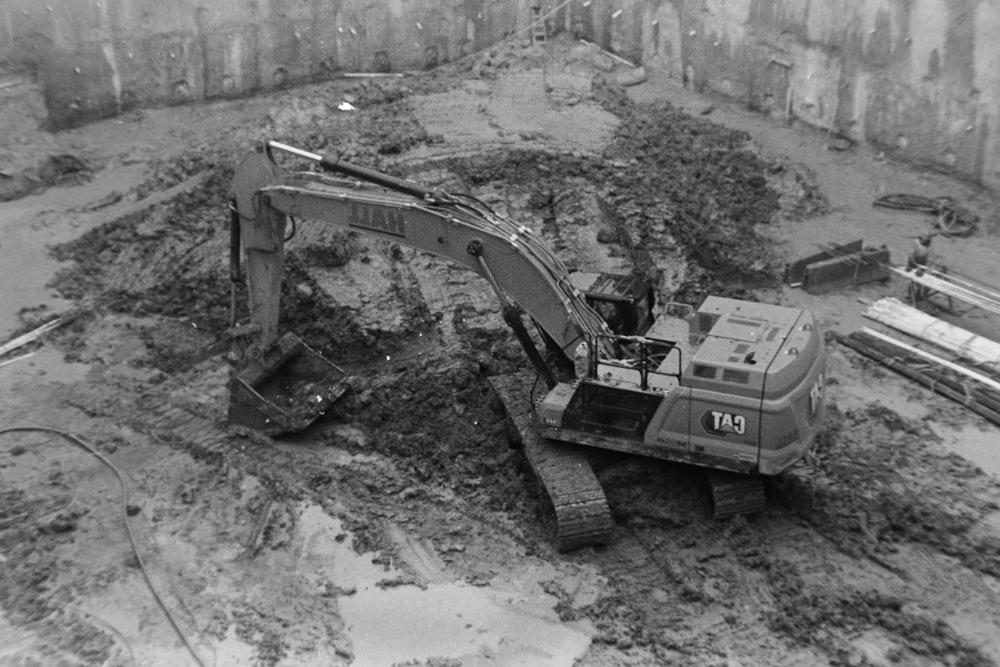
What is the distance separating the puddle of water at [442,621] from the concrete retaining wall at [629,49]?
35.8ft

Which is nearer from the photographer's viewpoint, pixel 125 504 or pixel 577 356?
pixel 577 356

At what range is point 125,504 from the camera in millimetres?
10867

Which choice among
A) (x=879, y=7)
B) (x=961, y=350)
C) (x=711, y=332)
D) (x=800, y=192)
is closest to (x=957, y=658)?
(x=711, y=332)

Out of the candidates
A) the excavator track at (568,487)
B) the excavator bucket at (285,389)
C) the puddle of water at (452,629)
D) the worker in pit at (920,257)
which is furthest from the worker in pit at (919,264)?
the puddle of water at (452,629)

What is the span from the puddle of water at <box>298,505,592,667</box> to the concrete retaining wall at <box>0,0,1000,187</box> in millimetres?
10924

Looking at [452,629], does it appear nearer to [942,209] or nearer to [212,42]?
[942,209]

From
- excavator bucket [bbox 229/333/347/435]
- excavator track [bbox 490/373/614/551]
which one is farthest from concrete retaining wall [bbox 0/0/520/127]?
excavator track [bbox 490/373/614/551]

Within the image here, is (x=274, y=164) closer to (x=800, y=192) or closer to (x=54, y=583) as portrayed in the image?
(x=54, y=583)

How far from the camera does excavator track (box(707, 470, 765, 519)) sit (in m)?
10.2

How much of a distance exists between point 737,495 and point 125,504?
5560 mm

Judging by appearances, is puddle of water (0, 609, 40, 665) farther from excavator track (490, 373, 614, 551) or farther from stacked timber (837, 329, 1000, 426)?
stacked timber (837, 329, 1000, 426)

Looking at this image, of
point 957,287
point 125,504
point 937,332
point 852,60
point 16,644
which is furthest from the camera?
point 852,60

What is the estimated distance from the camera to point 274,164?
444 inches

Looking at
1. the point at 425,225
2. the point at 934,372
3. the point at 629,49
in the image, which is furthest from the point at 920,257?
the point at 629,49
